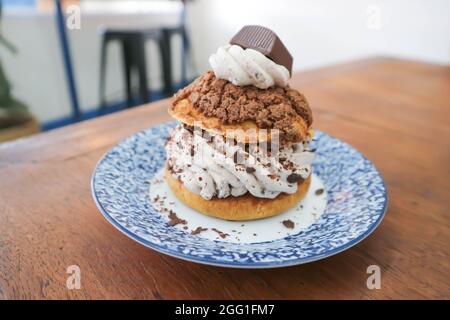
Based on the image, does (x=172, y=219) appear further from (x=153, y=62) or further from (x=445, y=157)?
(x=153, y=62)

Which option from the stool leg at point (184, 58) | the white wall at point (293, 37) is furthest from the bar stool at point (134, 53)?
the stool leg at point (184, 58)

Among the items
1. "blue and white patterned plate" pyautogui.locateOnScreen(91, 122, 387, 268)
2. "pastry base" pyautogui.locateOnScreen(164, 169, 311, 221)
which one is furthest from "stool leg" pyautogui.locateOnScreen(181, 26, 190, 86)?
"pastry base" pyautogui.locateOnScreen(164, 169, 311, 221)

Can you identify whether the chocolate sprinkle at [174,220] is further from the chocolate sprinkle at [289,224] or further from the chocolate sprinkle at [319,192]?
the chocolate sprinkle at [319,192]

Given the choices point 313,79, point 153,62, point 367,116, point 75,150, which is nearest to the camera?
point 75,150

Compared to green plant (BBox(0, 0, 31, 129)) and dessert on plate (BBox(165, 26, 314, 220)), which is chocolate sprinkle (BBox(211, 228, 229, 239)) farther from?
green plant (BBox(0, 0, 31, 129))

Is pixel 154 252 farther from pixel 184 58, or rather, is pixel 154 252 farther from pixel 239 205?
pixel 184 58

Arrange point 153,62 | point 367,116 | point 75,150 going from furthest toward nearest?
point 153,62 < point 367,116 < point 75,150
